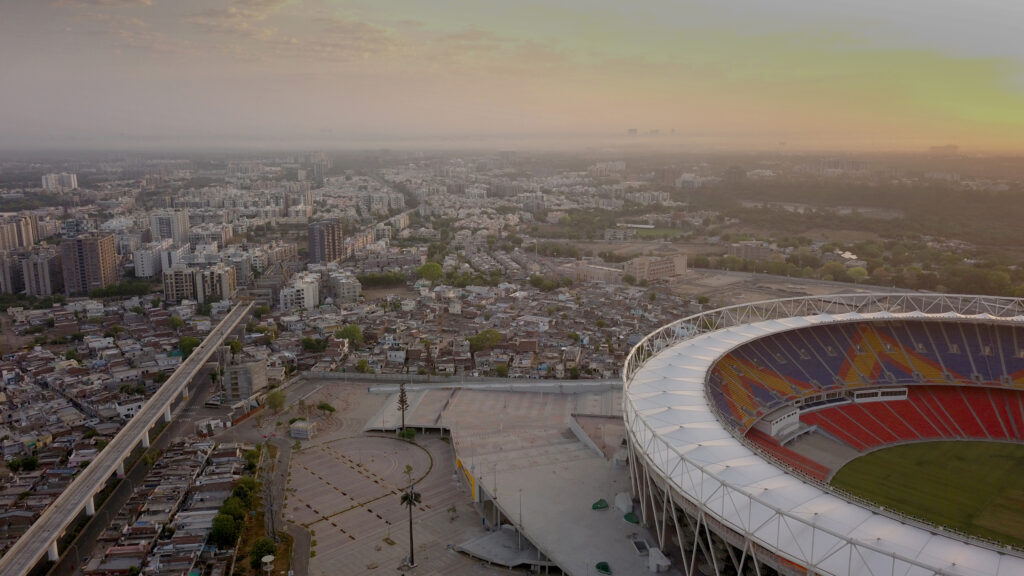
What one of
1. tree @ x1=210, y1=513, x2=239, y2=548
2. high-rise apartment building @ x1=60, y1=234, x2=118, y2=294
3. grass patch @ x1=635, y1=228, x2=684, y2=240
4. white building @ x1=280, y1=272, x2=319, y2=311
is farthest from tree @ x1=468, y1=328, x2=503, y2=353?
grass patch @ x1=635, y1=228, x2=684, y2=240

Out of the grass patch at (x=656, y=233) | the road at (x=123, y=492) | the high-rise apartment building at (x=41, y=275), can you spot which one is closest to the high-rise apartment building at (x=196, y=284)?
the high-rise apartment building at (x=41, y=275)

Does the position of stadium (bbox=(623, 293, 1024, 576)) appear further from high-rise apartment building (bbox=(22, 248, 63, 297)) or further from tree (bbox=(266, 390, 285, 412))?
high-rise apartment building (bbox=(22, 248, 63, 297))

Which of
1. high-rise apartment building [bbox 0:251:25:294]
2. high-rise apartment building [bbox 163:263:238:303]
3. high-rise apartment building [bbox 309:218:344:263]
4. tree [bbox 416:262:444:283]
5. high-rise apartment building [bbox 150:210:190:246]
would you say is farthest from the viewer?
high-rise apartment building [bbox 150:210:190:246]

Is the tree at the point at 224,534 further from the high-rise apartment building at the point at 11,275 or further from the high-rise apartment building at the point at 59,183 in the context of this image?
the high-rise apartment building at the point at 59,183

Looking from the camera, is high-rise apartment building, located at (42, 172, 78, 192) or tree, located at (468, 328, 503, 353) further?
high-rise apartment building, located at (42, 172, 78, 192)

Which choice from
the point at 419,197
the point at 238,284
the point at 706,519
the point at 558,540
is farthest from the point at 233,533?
the point at 419,197

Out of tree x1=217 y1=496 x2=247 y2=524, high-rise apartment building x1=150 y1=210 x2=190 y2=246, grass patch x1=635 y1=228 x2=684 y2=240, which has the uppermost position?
high-rise apartment building x1=150 y1=210 x2=190 y2=246

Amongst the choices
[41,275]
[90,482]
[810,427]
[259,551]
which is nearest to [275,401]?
[90,482]

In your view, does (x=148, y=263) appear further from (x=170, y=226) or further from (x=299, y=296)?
(x=299, y=296)
